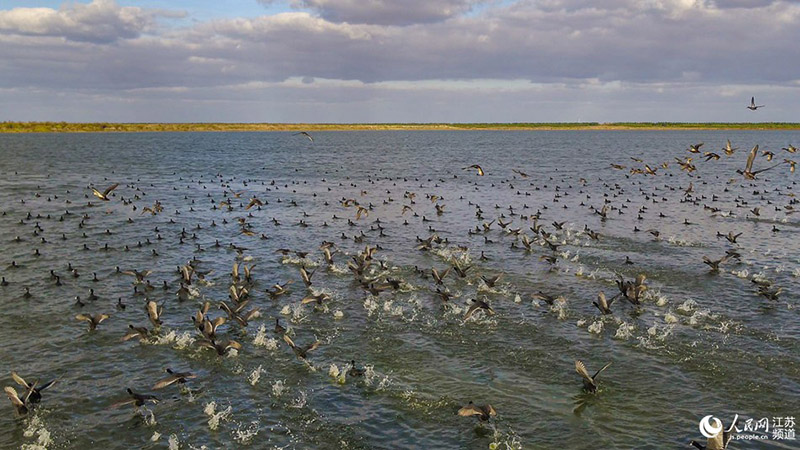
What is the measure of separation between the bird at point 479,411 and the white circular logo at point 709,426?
4.66 meters

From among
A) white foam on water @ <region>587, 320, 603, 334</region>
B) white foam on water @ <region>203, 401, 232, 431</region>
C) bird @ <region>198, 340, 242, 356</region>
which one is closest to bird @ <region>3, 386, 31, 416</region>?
white foam on water @ <region>203, 401, 232, 431</region>

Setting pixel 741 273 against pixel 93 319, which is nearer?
pixel 93 319

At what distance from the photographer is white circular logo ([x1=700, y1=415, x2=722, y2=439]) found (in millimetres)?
12425

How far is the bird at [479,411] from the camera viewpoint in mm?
12539

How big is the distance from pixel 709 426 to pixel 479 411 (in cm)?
530

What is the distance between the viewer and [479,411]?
12562 millimetres

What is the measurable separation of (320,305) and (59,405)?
9.04 metres

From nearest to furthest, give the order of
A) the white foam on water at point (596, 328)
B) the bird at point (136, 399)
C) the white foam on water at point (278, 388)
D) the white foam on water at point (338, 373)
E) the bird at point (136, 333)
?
the bird at point (136, 399), the white foam on water at point (278, 388), the white foam on water at point (338, 373), the bird at point (136, 333), the white foam on water at point (596, 328)

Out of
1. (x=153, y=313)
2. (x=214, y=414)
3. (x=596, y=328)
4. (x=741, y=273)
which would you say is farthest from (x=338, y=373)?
(x=741, y=273)

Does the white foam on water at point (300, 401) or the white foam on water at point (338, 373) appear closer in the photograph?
the white foam on water at point (300, 401)

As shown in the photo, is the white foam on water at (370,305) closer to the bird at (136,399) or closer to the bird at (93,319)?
the bird at (136,399)

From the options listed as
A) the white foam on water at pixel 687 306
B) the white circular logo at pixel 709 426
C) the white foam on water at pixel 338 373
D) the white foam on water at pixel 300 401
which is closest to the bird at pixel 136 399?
the white foam on water at pixel 300 401

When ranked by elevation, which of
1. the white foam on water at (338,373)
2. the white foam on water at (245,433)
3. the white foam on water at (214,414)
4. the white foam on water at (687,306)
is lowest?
the white foam on water at (245,433)

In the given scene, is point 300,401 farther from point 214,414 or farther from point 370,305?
point 370,305
